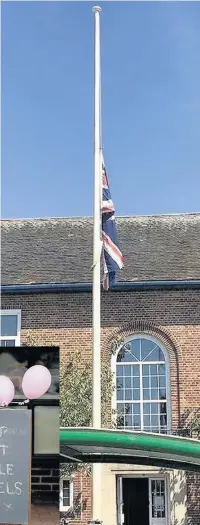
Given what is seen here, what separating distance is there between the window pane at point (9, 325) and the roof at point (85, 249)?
105 centimetres

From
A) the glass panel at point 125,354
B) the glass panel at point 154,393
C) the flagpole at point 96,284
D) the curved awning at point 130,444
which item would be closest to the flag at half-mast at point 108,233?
the flagpole at point 96,284

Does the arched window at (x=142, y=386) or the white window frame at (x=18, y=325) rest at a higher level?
the white window frame at (x=18, y=325)

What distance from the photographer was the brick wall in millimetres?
20531

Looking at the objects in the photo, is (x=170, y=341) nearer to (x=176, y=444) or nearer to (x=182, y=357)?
(x=182, y=357)

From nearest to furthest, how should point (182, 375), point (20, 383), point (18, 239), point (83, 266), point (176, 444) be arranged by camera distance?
1. point (20, 383)
2. point (176, 444)
3. point (182, 375)
4. point (83, 266)
5. point (18, 239)

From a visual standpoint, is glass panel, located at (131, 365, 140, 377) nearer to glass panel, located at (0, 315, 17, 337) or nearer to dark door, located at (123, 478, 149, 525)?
dark door, located at (123, 478, 149, 525)

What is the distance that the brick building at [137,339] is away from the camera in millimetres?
19781

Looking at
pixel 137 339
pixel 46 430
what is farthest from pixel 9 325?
pixel 46 430

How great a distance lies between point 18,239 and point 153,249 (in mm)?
4510

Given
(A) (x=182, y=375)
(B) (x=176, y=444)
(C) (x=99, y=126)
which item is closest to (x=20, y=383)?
(B) (x=176, y=444)

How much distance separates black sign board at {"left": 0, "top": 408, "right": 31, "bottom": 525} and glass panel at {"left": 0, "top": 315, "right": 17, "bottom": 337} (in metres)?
15.3

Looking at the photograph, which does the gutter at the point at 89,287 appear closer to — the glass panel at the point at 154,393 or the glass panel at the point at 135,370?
the glass panel at the point at 135,370

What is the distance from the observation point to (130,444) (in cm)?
776

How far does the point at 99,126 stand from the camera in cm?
1460
